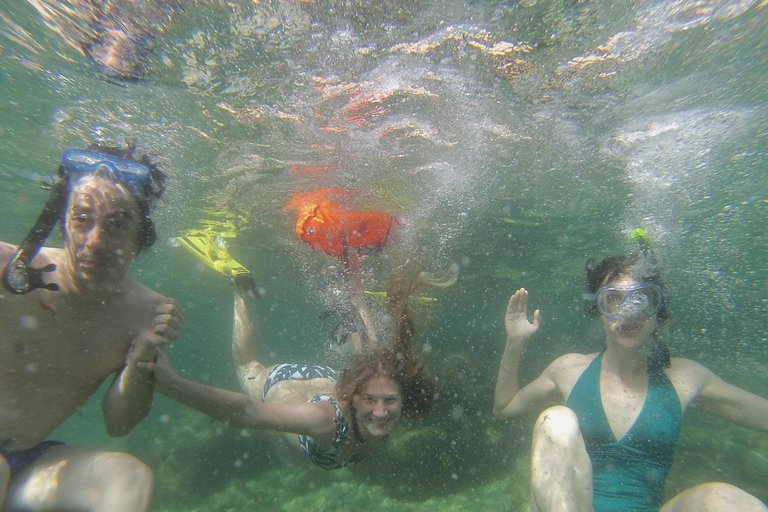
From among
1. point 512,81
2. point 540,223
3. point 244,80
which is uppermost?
point 512,81

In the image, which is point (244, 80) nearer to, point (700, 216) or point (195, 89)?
point (195, 89)

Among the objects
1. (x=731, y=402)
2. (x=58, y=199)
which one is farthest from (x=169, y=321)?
(x=731, y=402)

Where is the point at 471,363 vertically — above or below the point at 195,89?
below

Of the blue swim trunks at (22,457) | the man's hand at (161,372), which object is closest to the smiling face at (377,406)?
the man's hand at (161,372)

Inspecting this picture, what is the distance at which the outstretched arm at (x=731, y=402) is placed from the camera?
3.99 m

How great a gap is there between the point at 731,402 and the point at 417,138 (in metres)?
7.52

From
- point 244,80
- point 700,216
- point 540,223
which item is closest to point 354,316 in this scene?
point 244,80

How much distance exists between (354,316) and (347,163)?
14.8ft

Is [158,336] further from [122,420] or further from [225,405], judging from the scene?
[122,420]

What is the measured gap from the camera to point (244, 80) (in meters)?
6.80

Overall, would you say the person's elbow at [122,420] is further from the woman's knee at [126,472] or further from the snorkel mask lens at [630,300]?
the snorkel mask lens at [630,300]

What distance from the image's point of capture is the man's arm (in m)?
2.83

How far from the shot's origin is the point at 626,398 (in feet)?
13.9

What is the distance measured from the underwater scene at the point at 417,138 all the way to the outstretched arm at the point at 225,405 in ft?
6.27
